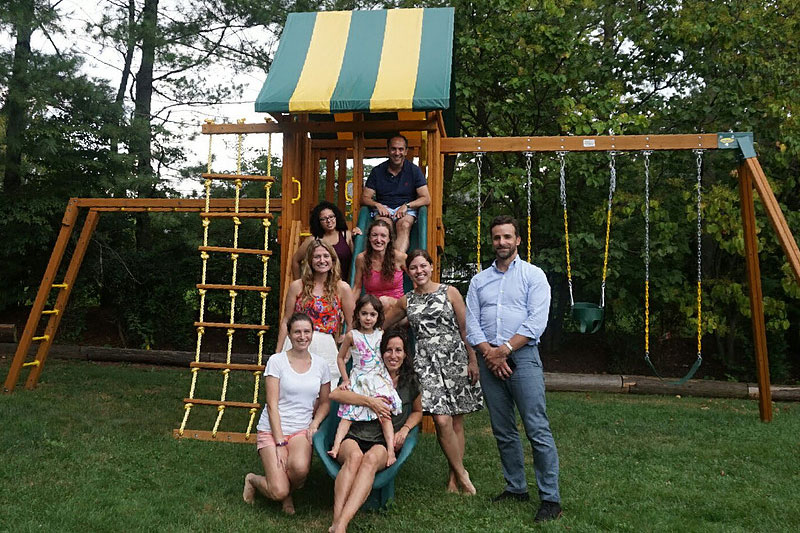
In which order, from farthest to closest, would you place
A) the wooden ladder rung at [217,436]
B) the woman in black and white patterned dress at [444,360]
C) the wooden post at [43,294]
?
the wooden post at [43,294]
the wooden ladder rung at [217,436]
the woman in black and white patterned dress at [444,360]

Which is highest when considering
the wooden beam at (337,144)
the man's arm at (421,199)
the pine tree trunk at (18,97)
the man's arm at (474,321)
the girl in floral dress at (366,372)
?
the pine tree trunk at (18,97)

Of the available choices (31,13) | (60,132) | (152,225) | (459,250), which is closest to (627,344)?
(459,250)

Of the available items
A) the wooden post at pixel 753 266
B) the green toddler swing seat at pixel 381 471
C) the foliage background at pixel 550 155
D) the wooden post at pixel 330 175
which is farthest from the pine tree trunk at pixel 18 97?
the wooden post at pixel 753 266

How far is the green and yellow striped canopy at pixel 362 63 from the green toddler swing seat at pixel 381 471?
2829mm

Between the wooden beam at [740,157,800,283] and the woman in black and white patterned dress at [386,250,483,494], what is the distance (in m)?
3.61

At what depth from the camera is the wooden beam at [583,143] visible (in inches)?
252

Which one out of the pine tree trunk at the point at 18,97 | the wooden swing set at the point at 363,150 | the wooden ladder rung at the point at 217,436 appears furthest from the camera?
the pine tree trunk at the point at 18,97

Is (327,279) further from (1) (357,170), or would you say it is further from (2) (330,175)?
(2) (330,175)

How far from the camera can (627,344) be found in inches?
443

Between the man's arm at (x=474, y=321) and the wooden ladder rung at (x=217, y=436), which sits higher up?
the man's arm at (x=474, y=321)

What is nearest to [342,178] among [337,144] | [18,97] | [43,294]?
[337,144]

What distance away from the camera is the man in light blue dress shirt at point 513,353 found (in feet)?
13.2

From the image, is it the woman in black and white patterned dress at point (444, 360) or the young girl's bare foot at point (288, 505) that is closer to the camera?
the young girl's bare foot at point (288, 505)

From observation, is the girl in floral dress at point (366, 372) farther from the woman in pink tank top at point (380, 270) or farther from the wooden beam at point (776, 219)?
the wooden beam at point (776, 219)
